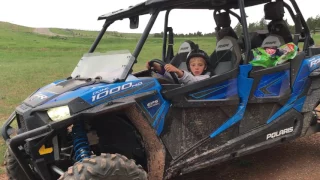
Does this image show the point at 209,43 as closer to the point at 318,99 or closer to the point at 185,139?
the point at 318,99

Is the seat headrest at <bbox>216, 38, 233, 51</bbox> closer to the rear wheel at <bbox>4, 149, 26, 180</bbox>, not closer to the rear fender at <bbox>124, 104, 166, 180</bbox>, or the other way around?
the rear fender at <bbox>124, 104, 166, 180</bbox>

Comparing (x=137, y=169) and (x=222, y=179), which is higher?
(x=137, y=169)

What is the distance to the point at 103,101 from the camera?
151 inches

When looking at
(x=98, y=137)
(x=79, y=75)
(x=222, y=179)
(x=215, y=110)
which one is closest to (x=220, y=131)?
(x=215, y=110)

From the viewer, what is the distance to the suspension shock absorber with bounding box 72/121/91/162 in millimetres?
3818

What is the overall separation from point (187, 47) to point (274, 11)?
1.36m

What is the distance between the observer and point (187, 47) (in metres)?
6.08

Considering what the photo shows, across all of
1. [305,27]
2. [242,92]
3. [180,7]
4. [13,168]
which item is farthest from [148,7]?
[305,27]

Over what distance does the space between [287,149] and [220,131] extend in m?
2.49

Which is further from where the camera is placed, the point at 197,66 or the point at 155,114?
the point at 197,66

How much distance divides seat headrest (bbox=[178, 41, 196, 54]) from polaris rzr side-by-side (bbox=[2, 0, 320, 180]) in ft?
1.50

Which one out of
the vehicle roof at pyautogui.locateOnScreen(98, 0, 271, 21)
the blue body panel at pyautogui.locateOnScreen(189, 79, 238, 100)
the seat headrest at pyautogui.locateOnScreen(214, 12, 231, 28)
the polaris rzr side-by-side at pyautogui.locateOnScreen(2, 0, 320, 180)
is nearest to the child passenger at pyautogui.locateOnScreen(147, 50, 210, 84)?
the polaris rzr side-by-side at pyautogui.locateOnScreen(2, 0, 320, 180)

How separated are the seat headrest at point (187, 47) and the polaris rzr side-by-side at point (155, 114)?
0.46 meters

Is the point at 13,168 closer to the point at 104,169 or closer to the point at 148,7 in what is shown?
the point at 104,169
